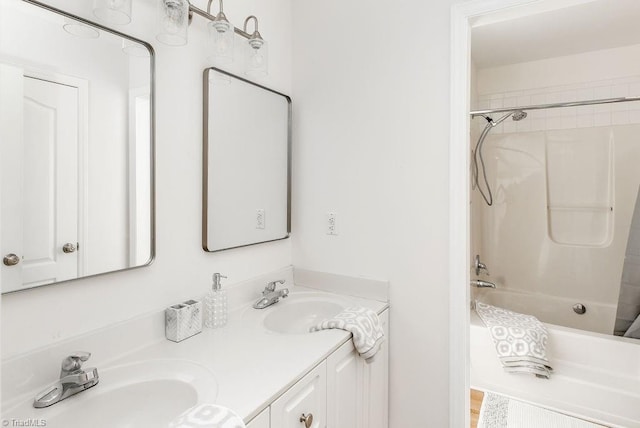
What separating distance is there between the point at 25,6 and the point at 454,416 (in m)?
1.97

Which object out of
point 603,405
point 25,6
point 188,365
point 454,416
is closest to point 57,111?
point 25,6

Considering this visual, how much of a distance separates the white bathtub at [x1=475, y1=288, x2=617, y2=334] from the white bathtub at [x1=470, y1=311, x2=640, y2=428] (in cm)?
70

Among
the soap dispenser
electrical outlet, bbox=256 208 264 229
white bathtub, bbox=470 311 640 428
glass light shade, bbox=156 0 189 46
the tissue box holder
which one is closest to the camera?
glass light shade, bbox=156 0 189 46

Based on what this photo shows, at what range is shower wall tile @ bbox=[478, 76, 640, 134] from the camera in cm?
247

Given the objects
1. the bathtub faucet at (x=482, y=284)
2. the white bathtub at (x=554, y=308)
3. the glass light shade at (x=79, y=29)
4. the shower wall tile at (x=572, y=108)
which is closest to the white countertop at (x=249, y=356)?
the glass light shade at (x=79, y=29)

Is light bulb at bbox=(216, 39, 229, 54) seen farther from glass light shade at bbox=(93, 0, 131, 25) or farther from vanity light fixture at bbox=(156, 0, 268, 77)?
glass light shade at bbox=(93, 0, 131, 25)

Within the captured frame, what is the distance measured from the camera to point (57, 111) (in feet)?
3.02

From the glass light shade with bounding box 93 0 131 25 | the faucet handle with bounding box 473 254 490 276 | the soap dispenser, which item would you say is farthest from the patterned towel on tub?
the glass light shade with bounding box 93 0 131 25

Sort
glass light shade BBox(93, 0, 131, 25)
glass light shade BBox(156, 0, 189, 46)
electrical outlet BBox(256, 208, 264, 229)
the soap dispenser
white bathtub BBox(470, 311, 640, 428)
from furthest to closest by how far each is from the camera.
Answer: white bathtub BBox(470, 311, 640, 428) → electrical outlet BBox(256, 208, 264, 229) → the soap dispenser → glass light shade BBox(156, 0, 189, 46) → glass light shade BBox(93, 0, 131, 25)

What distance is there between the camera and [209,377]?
95cm

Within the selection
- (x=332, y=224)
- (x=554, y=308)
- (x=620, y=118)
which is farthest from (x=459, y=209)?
(x=620, y=118)

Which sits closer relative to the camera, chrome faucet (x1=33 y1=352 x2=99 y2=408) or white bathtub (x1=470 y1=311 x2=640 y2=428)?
chrome faucet (x1=33 y1=352 x2=99 y2=408)

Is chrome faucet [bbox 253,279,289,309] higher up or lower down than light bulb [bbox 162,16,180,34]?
lower down

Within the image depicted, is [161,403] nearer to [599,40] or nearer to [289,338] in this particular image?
[289,338]
